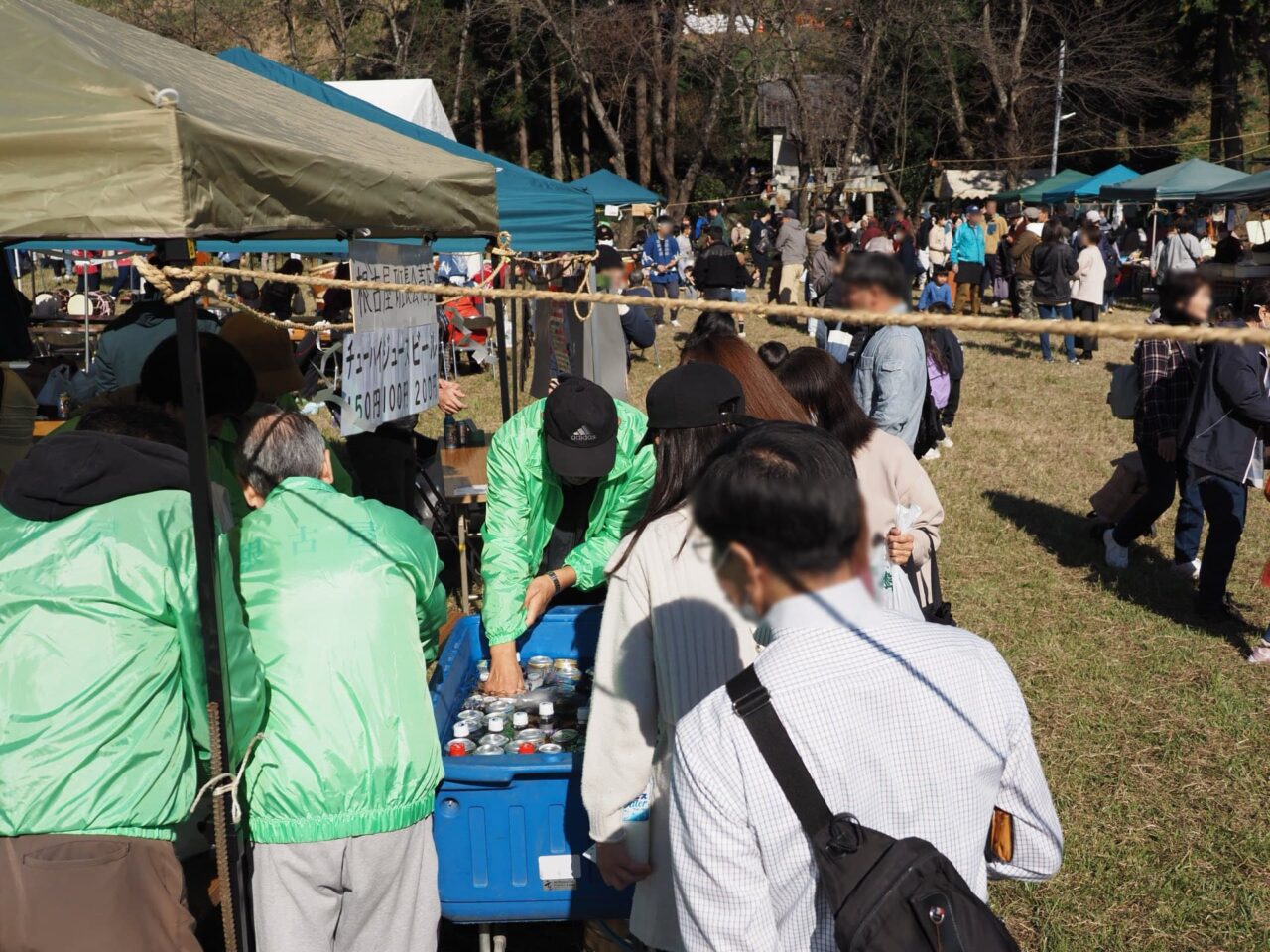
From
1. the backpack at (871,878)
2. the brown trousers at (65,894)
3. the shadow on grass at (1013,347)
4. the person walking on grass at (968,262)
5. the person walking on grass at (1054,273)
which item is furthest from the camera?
the person walking on grass at (968,262)

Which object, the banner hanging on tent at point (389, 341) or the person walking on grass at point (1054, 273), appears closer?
the banner hanging on tent at point (389, 341)

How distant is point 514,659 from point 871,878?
65.7 inches

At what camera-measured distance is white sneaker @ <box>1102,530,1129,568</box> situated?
6.53m

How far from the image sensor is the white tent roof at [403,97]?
9031 mm

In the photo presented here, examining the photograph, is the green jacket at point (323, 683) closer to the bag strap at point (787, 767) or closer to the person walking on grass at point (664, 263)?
the bag strap at point (787, 767)

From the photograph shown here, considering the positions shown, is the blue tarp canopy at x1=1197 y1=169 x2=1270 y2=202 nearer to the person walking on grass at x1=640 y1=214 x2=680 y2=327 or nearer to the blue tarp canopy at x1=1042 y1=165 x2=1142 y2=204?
the blue tarp canopy at x1=1042 y1=165 x2=1142 y2=204

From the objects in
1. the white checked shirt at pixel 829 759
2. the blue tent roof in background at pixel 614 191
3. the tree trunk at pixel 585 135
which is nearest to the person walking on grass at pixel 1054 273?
the blue tent roof in background at pixel 614 191

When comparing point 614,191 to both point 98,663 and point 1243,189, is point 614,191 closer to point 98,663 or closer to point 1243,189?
point 1243,189

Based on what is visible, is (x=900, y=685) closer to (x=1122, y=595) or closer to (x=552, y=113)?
(x=1122, y=595)

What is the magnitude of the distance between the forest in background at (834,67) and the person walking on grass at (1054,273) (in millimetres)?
15912

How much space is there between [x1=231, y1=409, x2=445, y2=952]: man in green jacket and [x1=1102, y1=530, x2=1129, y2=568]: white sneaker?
17.2ft

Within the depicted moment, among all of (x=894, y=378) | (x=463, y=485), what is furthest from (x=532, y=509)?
(x=894, y=378)

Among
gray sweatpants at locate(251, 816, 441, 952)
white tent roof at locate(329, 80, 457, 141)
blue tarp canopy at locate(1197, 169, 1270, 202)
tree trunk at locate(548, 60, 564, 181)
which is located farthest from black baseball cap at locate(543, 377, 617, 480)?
tree trunk at locate(548, 60, 564, 181)

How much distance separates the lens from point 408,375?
8.91ft
